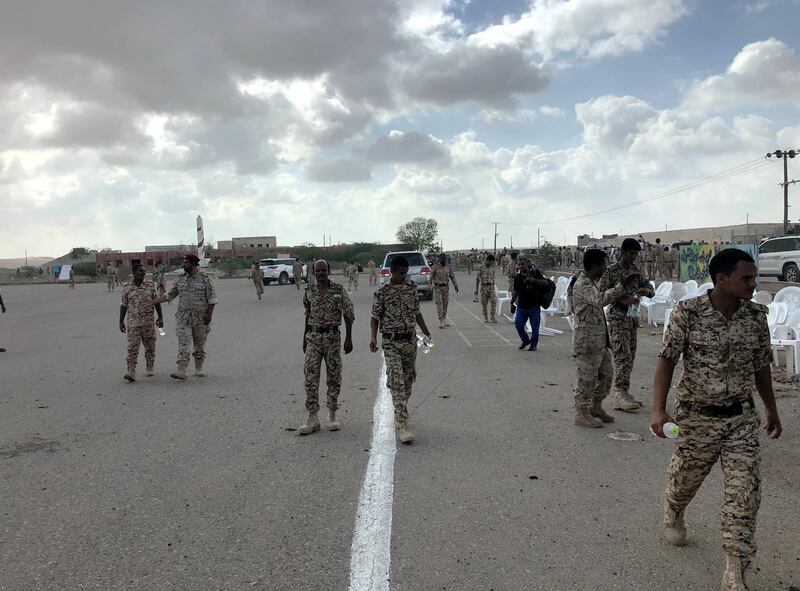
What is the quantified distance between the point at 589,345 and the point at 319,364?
8.24 ft

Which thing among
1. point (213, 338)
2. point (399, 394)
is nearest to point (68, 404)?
point (399, 394)

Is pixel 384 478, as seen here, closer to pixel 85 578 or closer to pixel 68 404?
pixel 85 578

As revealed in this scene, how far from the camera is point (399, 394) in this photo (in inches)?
213

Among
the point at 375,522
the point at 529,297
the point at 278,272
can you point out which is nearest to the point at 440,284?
the point at 529,297

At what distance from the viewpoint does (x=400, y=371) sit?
547cm

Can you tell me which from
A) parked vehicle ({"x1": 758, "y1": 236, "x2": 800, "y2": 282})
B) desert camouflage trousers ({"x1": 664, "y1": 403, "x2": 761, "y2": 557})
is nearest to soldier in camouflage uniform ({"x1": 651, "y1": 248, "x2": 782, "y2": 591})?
desert camouflage trousers ({"x1": 664, "y1": 403, "x2": 761, "y2": 557})

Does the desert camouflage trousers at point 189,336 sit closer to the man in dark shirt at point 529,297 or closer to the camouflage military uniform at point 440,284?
the man in dark shirt at point 529,297

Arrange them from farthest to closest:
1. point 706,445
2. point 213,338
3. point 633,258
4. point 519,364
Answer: point 213,338, point 519,364, point 633,258, point 706,445

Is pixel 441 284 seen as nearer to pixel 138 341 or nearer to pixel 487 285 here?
pixel 487 285

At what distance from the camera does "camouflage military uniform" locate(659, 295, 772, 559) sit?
2873 mm

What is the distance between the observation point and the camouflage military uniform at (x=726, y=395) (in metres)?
2.87

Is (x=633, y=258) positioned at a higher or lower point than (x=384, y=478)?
higher

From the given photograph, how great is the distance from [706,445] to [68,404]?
21.6ft

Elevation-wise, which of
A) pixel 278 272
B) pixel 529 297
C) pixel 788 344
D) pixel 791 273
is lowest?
pixel 788 344
